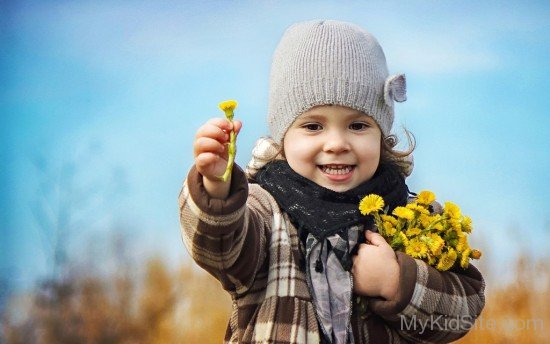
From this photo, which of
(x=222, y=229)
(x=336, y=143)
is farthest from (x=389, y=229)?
(x=222, y=229)

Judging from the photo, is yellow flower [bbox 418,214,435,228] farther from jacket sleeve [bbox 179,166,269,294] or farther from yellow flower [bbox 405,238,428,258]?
jacket sleeve [bbox 179,166,269,294]

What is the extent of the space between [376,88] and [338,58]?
139 millimetres

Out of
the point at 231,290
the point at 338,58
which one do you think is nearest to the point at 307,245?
the point at 231,290

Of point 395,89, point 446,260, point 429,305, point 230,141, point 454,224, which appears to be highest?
point 395,89

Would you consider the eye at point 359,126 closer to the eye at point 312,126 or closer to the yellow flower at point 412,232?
the eye at point 312,126

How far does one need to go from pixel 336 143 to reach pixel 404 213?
269 millimetres

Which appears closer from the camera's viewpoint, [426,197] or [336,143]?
[336,143]

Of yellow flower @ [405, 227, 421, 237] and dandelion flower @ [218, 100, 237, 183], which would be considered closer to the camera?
dandelion flower @ [218, 100, 237, 183]

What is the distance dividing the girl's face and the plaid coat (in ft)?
0.47

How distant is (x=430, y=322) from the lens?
2012mm

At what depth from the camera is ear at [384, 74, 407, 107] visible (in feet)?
7.12

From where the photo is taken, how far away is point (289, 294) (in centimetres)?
195

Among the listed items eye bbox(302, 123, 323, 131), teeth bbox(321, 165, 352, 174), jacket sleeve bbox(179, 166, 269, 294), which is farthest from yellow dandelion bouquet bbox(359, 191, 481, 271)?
jacket sleeve bbox(179, 166, 269, 294)

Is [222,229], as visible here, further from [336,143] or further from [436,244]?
[436,244]
